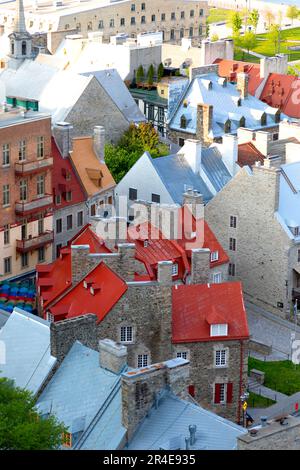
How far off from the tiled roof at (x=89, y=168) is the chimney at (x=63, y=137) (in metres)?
0.69

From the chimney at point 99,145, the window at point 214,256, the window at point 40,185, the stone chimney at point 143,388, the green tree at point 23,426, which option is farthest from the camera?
the chimney at point 99,145

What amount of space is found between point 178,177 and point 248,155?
7.44 metres

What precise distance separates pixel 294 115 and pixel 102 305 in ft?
190

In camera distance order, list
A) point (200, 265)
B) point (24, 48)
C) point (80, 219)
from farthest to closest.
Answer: point (24, 48) → point (80, 219) → point (200, 265)

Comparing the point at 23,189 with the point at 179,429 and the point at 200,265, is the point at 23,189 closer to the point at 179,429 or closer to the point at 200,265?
the point at 200,265

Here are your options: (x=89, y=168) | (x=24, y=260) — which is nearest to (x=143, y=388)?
(x=24, y=260)

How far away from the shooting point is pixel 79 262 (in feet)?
228

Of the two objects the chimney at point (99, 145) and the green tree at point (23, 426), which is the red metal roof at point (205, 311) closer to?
the green tree at point (23, 426)

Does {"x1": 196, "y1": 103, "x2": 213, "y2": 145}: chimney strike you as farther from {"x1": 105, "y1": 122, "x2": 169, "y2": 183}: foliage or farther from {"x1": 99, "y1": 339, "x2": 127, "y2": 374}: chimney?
{"x1": 99, "y1": 339, "x2": 127, "y2": 374}: chimney

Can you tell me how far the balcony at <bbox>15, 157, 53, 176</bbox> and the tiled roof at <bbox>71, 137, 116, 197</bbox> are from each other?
541 cm

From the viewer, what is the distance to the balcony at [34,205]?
82.6 m

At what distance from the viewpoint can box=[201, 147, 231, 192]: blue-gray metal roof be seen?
9312cm

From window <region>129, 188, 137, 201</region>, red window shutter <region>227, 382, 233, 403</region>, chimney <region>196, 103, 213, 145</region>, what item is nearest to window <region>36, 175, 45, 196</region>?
window <region>129, 188, 137, 201</region>

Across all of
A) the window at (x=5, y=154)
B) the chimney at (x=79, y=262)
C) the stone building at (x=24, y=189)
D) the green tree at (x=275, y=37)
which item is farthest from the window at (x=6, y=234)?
the green tree at (x=275, y=37)
